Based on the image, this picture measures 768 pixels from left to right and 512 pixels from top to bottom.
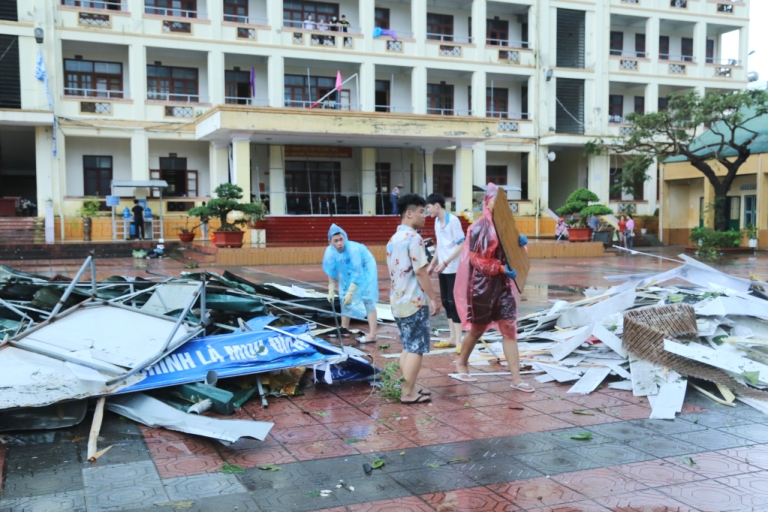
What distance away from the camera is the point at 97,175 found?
2786cm

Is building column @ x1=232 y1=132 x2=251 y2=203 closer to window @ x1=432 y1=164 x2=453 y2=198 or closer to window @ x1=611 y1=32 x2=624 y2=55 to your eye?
window @ x1=432 y1=164 x2=453 y2=198

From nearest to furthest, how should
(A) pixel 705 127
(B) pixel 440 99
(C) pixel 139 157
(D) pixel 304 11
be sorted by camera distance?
(A) pixel 705 127
(C) pixel 139 157
(D) pixel 304 11
(B) pixel 440 99

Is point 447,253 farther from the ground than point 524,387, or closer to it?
farther from the ground

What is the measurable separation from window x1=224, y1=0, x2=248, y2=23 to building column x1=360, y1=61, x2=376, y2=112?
214 inches

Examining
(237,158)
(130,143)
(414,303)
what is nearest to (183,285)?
(414,303)

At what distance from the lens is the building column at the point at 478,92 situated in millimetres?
31797

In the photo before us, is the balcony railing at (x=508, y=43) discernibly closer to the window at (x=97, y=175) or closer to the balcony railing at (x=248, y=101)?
the balcony railing at (x=248, y=101)

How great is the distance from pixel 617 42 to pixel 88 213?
2651 cm

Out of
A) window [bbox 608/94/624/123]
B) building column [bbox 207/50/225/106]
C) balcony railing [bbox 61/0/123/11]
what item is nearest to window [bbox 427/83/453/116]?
window [bbox 608/94/624/123]

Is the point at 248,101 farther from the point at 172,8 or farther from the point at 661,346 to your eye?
the point at 661,346

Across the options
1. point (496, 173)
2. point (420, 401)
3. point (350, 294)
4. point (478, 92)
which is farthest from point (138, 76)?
point (420, 401)

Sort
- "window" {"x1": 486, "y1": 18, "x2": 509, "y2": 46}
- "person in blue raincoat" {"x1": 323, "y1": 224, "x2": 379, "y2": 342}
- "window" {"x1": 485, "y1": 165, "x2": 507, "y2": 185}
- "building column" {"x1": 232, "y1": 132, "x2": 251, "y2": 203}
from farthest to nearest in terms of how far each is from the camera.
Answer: "window" {"x1": 485, "y1": 165, "x2": 507, "y2": 185} < "window" {"x1": 486, "y1": 18, "x2": 509, "y2": 46} < "building column" {"x1": 232, "y1": 132, "x2": 251, "y2": 203} < "person in blue raincoat" {"x1": 323, "y1": 224, "x2": 379, "y2": 342}

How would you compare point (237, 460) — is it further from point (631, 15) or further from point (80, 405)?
point (631, 15)

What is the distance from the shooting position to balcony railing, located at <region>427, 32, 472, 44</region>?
1260 inches
